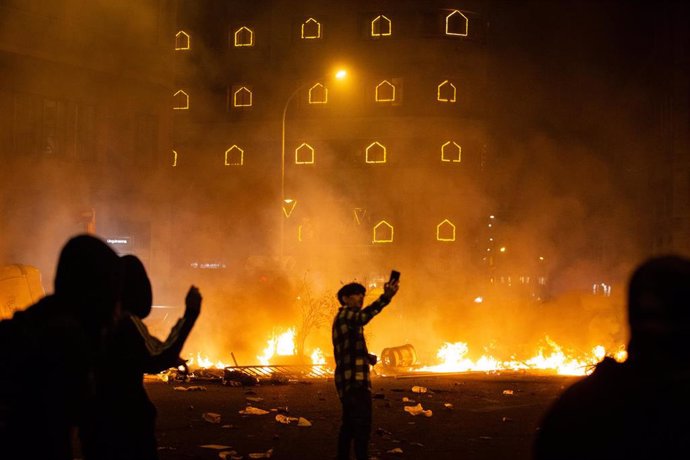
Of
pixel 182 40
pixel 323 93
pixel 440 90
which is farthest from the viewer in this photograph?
pixel 182 40

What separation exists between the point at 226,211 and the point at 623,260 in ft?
63.4

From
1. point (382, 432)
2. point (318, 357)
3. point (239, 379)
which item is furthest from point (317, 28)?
point (382, 432)

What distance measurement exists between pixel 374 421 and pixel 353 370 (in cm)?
401

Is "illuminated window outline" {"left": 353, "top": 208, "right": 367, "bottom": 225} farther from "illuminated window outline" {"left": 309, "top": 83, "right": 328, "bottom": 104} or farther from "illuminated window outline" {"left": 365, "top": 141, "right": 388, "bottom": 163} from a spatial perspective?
"illuminated window outline" {"left": 309, "top": 83, "right": 328, "bottom": 104}

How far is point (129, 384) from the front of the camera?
3984mm

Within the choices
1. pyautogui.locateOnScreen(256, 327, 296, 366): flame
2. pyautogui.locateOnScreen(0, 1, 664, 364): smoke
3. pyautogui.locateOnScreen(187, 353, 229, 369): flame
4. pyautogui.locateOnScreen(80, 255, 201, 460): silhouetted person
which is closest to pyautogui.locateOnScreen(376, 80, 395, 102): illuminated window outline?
pyautogui.locateOnScreen(0, 1, 664, 364): smoke

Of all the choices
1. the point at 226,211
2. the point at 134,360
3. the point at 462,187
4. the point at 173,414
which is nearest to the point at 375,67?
the point at 462,187

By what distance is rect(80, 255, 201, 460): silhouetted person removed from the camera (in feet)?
12.7

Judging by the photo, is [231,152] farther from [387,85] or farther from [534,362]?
[534,362]

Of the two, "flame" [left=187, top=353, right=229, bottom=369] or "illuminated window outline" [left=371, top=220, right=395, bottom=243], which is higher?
"illuminated window outline" [left=371, top=220, right=395, bottom=243]

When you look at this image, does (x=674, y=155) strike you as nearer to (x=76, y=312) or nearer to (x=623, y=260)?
(x=623, y=260)

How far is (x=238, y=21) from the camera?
37562mm

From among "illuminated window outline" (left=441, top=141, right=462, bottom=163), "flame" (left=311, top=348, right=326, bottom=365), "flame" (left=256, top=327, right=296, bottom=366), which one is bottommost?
"flame" (left=311, top=348, right=326, bottom=365)

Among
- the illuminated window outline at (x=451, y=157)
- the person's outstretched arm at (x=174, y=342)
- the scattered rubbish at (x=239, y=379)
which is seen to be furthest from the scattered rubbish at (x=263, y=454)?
the illuminated window outline at (x=451, y=157)
